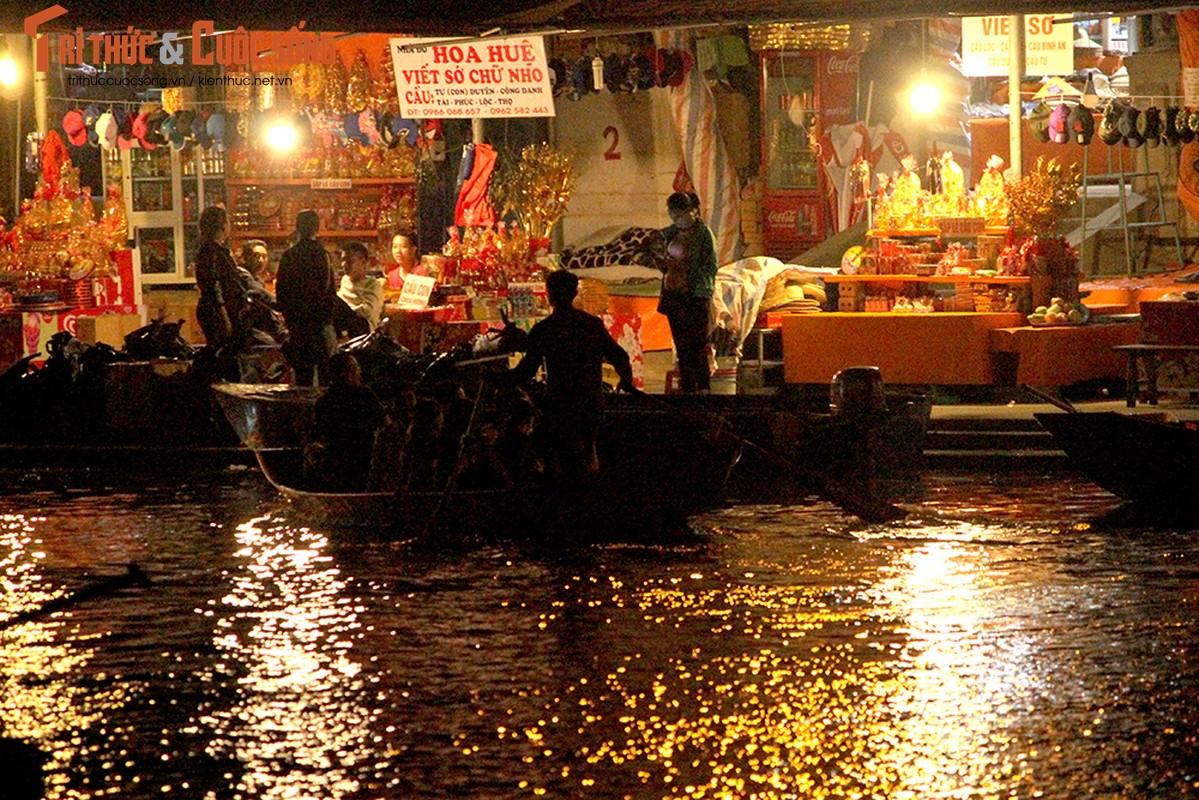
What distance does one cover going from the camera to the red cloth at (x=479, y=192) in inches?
813

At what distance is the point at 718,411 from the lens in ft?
50.2

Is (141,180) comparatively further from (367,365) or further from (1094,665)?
(1094,665)

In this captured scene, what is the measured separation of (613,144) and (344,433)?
12599mm

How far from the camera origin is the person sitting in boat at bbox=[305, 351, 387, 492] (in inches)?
495

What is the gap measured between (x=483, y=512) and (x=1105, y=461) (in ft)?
13.1

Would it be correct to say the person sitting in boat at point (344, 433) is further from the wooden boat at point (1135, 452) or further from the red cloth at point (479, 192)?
the red cloth at point (479, 192)

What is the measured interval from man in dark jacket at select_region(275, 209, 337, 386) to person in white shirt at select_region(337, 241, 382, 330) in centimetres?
168

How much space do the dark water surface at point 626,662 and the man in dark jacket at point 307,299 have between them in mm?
3737

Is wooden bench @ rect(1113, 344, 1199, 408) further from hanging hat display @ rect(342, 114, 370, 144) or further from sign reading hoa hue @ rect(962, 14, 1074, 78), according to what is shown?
hanging hat display @ rect(342, 114, 370, 144)

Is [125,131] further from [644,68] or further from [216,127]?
[644,68]

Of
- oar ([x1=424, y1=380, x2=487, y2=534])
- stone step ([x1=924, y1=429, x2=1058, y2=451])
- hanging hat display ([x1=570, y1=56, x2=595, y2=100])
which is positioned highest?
hanging hat display ([x1=570, y1=56, x2=595, y2=100])

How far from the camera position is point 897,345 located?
1806 cm

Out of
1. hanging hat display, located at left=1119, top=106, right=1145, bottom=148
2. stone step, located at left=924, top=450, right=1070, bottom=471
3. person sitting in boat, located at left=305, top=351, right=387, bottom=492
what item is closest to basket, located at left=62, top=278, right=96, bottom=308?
person sitting in boat, located at left=305, top=351, right=387, bottom=492

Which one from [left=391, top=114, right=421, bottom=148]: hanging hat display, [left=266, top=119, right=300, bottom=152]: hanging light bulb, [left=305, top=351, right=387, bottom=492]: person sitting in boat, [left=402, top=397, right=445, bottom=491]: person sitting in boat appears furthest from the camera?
[left=266, top=119, right=300, bottom=152]: hanging light bulb
